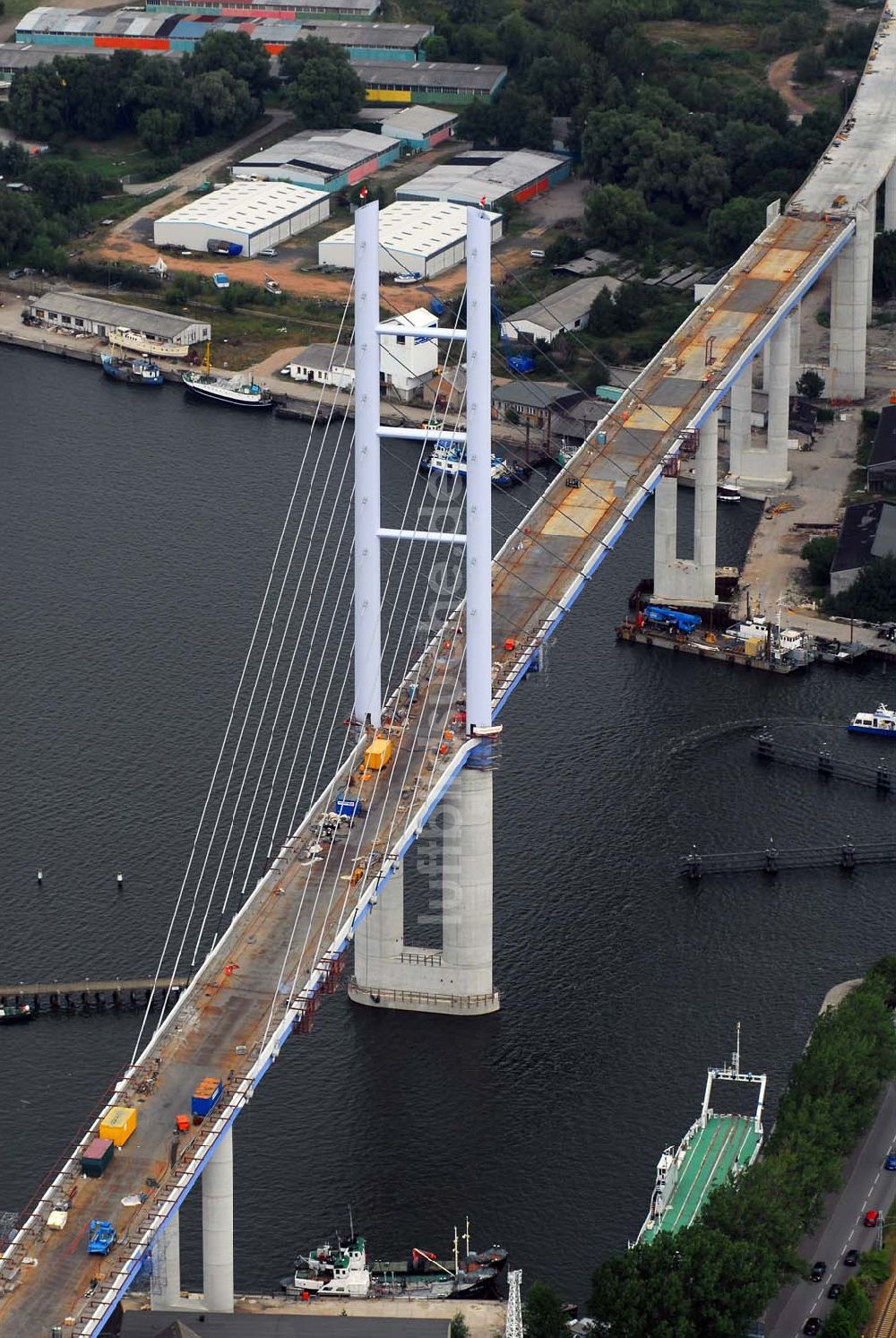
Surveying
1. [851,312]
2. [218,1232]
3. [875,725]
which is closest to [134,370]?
[851,312]

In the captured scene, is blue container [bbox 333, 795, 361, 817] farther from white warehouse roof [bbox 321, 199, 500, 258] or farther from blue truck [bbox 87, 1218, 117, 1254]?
white warehouse roof [bbox 321, 199, 500, 258]

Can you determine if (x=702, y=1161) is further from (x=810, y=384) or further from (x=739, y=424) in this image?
(x=810, y=384)

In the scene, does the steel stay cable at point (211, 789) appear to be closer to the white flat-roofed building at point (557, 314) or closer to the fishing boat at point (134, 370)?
the fishing boat at point (134, 370)

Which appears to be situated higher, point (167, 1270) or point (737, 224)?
point (737, 224)

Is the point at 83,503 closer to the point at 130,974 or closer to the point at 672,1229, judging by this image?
Answer: the point at 130,974

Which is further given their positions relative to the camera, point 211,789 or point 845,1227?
point 211,789

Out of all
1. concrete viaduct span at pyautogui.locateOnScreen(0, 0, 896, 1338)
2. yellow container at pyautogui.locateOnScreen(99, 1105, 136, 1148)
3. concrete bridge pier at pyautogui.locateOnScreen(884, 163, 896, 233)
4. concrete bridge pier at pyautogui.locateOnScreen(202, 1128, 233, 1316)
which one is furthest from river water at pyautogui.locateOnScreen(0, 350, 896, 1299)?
concrete bridge pier at pyautogui.locateOnScreen(884, 163, 896, 233)
